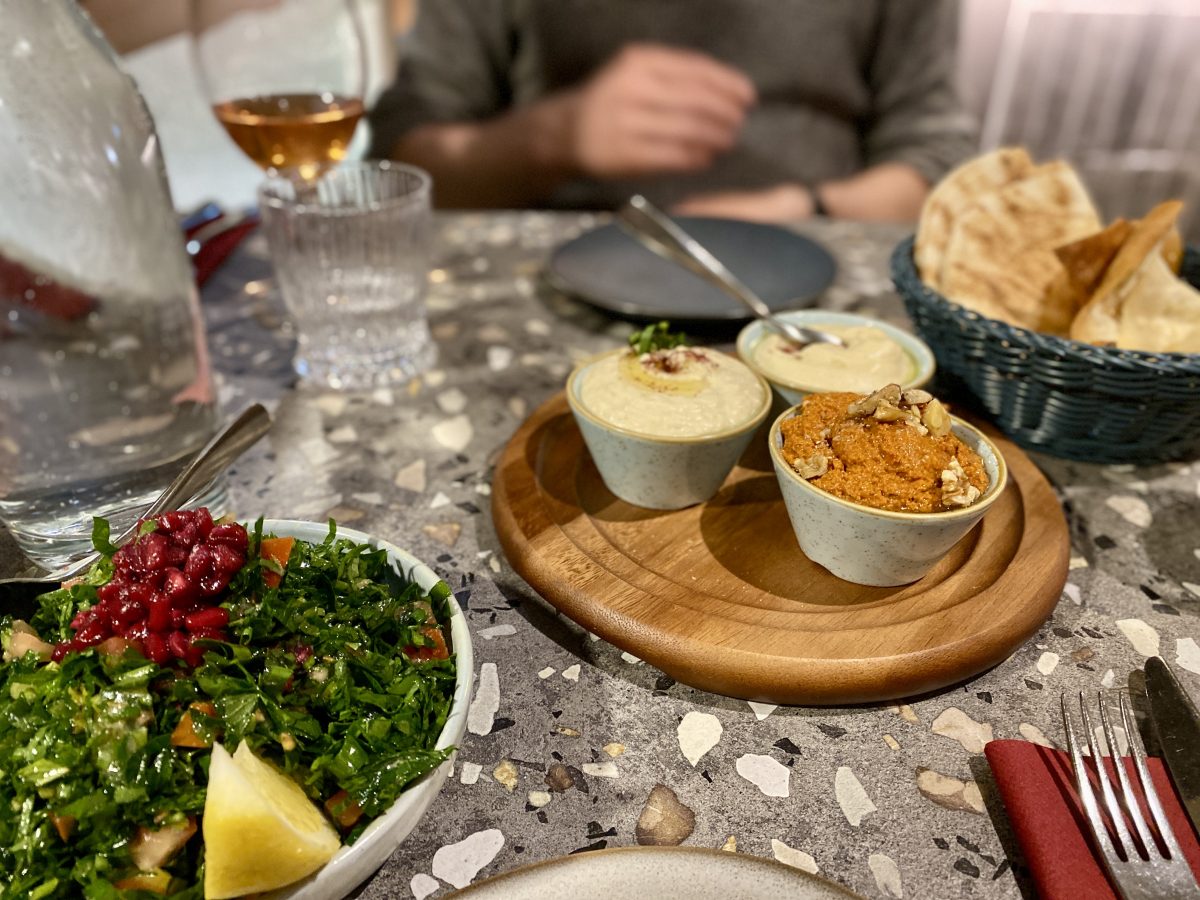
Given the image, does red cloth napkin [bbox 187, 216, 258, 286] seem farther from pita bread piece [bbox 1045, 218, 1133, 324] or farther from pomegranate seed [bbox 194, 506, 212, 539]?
pita bread piece [bbox 1045, 218, 1133, 324]

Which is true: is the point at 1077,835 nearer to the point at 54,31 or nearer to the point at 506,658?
the point at 506,658

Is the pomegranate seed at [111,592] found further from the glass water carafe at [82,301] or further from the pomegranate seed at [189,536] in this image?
the glass water carafe at [82,301]

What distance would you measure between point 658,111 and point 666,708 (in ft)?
9.03

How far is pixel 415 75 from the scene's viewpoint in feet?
11.2

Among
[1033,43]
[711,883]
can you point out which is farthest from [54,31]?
[1033,43]

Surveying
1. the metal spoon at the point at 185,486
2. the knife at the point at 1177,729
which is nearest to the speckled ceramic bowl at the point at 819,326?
the knife at the point at 1177,729

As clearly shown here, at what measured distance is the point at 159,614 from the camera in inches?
36.8

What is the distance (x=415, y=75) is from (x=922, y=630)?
311 cm

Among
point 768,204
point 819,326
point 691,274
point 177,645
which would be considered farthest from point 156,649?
point 768,204

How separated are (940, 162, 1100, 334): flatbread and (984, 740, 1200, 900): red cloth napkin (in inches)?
37.3

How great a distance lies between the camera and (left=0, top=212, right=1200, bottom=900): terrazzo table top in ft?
3.07

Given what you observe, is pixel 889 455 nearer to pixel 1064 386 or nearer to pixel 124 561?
pixel 1064 386

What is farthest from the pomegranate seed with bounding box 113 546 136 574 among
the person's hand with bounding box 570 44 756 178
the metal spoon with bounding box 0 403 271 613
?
the person's hand with bounding box 570 44 756 178

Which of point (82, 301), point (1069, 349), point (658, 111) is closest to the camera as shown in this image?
point (1069, 349)
